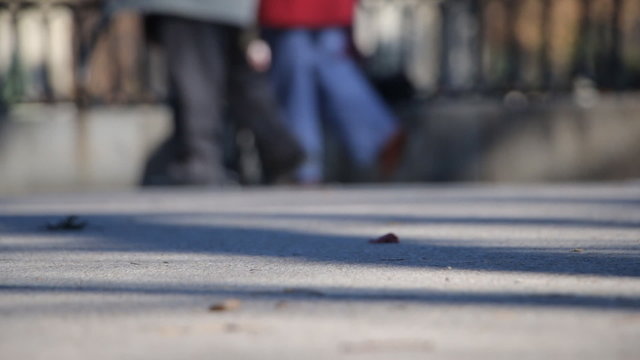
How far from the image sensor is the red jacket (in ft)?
27.6

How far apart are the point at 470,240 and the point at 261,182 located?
4.00 m

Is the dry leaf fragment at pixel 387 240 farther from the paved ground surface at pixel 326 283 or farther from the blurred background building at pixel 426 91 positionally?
the blurred background building at pixel 426 91

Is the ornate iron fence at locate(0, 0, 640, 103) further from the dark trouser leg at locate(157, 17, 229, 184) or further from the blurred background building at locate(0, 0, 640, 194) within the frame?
the dark trouser leg at locate(157, 17, 229, 184)

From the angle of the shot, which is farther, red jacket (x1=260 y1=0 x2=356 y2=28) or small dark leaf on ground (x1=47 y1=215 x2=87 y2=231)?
red jacket (x1=260 y1=0 x2=356 y2=28)

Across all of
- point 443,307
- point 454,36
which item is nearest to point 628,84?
point 454,36

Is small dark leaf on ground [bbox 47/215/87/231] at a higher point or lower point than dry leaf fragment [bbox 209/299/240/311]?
lower

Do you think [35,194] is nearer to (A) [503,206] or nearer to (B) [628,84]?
(A) [503,206]

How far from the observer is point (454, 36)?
892cm

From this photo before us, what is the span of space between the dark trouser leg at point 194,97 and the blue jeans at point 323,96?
0.60m

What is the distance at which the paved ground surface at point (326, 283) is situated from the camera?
2.60m

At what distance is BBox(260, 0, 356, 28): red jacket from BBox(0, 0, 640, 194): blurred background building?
42cm

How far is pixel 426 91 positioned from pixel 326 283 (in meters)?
5.54

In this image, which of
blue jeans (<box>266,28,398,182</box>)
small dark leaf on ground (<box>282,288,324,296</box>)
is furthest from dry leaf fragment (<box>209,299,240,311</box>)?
blue jeans (<box>266,28,398,182</box>)

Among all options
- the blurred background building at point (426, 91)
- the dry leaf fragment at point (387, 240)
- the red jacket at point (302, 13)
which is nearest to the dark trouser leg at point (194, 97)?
the red jacket at point (302, 13)
